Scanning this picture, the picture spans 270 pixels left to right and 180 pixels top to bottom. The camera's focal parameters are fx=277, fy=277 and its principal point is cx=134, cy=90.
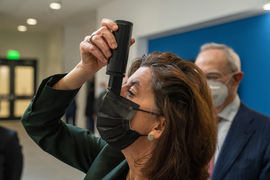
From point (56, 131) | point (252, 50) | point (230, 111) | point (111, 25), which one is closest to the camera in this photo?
point (111, 25)

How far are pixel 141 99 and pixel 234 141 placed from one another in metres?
0.94

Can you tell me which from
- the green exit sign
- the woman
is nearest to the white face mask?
the woman

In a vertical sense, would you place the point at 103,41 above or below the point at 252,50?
below

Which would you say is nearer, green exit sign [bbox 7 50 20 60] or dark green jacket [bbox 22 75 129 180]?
dark green jacket [bbox 22 75 129 180]

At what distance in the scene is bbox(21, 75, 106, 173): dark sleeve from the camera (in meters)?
1.12

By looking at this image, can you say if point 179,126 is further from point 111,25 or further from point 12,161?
point 12,161

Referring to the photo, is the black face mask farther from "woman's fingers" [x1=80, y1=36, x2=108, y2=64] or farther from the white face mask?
the white face mask

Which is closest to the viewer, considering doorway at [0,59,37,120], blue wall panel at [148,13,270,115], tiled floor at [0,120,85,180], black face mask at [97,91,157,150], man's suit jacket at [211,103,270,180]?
black face mask at [97,91,157,150]

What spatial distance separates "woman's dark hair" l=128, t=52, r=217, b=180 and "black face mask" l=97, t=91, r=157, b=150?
0.12 metres

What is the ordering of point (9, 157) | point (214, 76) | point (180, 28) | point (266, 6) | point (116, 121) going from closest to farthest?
point (116, 121)
point (9, 157)
point (214, 76)
point (266, 6)
point (180, 28)

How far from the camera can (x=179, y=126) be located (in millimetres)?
1068

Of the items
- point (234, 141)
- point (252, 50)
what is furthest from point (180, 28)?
point (234, 141)

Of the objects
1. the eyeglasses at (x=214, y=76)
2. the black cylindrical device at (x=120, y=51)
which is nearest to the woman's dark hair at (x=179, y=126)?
the black cylindrical device at (x=120, y=51)

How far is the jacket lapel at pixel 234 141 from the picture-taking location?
1.70m
